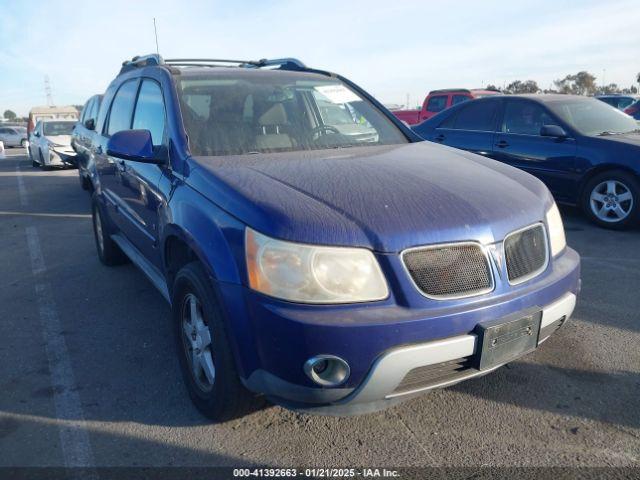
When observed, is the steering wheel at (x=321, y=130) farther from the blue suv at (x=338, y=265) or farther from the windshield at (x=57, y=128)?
the windshield at (x=57, y=128)

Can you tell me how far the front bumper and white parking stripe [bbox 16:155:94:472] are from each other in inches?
36.8

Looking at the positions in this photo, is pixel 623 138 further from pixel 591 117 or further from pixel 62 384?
pixel 62 384

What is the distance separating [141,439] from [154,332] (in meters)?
1.28

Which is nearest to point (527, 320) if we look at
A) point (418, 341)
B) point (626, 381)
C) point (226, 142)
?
point (418, 341)

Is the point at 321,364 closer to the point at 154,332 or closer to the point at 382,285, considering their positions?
the point at 382,285

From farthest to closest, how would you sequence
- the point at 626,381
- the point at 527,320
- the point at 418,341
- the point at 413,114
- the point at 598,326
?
the point at 413,114 → the point at 598,326 → the point at 626,381 → the point at 527,320 → the point at 418,341

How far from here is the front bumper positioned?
2031 mm

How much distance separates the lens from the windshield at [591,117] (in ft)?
21.2

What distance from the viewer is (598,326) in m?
3.62

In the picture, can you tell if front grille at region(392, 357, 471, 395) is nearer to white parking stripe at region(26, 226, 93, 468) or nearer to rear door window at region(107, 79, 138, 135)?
white parking stripe at region(26, 226, 93, 468)

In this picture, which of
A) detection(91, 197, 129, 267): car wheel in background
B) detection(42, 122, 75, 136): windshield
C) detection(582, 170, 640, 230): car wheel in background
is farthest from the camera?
detection(42, 122, 75, 136): windshield

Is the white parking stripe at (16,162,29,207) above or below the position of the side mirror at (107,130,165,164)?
below

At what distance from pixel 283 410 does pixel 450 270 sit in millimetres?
1228

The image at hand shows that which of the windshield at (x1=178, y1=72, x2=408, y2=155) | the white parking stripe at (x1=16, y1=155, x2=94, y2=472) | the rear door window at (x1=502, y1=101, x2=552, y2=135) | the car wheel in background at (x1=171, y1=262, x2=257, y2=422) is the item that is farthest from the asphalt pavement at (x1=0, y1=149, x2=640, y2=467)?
the rear door window at (x1=502, y1=101, x2=552, y2=135)
